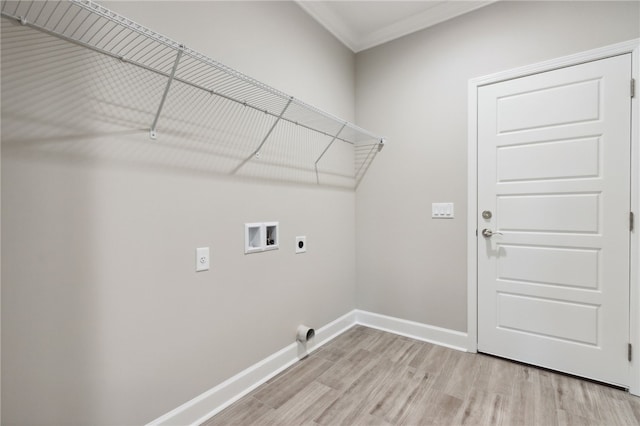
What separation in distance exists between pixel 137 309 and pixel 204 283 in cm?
32

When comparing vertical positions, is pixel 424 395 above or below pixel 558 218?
below

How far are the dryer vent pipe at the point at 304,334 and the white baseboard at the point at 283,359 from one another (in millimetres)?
55

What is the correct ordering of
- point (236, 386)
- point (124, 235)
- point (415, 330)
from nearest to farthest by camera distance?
point (124, 235)
point (236, 386)
point (415, 330)

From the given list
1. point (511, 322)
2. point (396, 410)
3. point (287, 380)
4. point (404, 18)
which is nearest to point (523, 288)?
point (511, 322)

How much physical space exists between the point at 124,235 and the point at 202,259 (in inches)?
14.9

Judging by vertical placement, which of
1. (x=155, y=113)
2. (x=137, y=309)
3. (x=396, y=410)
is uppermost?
(x=155, y=113)

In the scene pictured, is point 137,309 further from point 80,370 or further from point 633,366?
point 633,366

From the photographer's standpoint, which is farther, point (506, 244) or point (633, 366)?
point (506, 244)

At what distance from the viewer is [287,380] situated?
5.95 feet

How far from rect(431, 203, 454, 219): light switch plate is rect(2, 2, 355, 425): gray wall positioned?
124cm

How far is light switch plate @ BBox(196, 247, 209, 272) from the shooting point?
1462mm

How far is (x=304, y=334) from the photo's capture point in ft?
6.66

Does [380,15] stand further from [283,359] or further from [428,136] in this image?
[283,359]

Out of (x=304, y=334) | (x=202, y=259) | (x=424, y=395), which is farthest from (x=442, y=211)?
(x=202, y=259)
